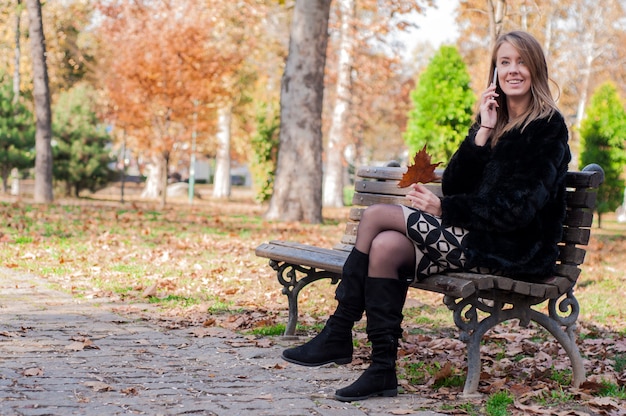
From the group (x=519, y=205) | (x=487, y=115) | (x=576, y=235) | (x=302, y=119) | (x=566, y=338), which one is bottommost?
(x=566, y=338)

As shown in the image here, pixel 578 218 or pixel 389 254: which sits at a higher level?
pixel 578 218

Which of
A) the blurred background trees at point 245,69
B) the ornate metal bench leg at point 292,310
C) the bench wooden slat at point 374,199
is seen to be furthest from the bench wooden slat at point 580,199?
the blurred background trees at point 245,69

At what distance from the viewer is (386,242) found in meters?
3.96

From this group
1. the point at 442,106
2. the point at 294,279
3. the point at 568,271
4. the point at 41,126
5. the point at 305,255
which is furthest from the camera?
the point at 442,106

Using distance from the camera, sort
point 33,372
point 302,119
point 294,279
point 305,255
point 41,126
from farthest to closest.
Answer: point 41,126 < point 302,119 < point 294,279 < point 305,255 < point 33,372

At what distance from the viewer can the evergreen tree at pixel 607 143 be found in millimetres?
23703

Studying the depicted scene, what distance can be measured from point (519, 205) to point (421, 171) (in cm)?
60

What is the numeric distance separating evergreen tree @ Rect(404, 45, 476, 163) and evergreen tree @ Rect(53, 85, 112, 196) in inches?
370

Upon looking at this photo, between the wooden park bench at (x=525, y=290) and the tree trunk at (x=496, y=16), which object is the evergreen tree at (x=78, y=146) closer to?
the tree trunk at (x=496, y=16)

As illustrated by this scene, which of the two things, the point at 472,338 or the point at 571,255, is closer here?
the point at 472,338

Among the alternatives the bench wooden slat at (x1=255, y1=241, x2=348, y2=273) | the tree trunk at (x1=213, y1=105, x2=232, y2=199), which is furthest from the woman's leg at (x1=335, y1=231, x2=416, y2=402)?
the tree trunk at (x1=213, y1=105, x2=232, y2=199)

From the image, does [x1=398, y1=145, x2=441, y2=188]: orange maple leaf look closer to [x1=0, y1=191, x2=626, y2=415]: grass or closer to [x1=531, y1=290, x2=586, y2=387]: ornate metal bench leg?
[x1=531, y1=290, x2=586, y2=387]: ornate metal bench leg

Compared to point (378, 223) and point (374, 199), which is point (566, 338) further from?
point (374, 199)

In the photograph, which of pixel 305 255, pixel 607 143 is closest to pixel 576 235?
pixel 305 255
